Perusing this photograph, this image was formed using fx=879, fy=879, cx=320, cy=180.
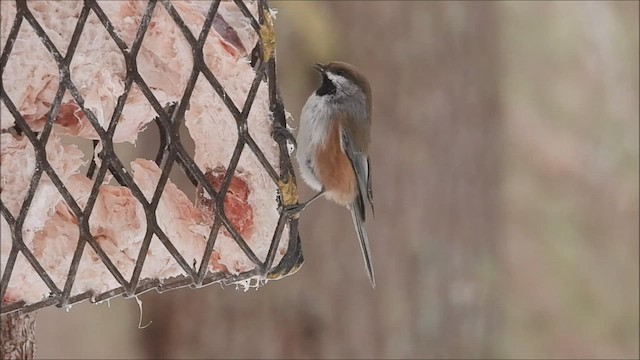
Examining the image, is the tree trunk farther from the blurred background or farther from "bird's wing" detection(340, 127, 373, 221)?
the blurred background

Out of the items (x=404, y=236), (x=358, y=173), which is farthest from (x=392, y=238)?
(x=358, y=173)

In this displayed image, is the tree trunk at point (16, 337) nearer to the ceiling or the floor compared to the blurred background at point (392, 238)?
nearer to the ceiling

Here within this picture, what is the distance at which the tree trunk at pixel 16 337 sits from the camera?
122 cm

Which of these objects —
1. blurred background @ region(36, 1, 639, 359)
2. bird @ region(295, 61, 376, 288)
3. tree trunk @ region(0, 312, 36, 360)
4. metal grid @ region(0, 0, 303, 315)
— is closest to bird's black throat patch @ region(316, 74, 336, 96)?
bird @ region(295, 61, 376, 288)

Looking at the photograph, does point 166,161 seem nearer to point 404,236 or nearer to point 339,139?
point 339,139

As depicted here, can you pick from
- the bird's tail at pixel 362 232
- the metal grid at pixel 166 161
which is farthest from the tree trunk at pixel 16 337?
the bird's tail at pixel 362 232

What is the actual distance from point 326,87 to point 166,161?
0.93 metres

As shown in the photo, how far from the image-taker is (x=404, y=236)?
2.49 m

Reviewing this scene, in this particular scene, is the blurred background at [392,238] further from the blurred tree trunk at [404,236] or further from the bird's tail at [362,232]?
the bird's tail at [362,232]

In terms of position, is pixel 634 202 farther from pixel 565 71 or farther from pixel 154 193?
pixel 154 193

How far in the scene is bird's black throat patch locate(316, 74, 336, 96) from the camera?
1949 millimetres

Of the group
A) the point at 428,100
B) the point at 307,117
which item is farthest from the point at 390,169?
the point at 307,117

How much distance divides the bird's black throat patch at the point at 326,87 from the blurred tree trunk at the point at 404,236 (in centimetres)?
47

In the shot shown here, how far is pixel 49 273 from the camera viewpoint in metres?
1.06
